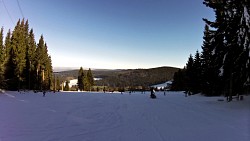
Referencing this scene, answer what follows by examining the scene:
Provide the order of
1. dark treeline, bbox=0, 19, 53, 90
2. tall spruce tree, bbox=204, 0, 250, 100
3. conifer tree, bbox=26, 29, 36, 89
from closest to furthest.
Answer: tall spruce tree, bbox=204, 0, 250, 100
dark treeline, bbox=0, 19, 53, 90
conifer tree, bbox=26, 29, 36, 89

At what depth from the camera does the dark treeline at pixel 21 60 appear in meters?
53.7

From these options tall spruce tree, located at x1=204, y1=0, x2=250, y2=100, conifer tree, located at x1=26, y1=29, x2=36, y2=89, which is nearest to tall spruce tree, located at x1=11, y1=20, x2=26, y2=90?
conifer tree, located at x1=26, y1=29, x2=36, y2=89

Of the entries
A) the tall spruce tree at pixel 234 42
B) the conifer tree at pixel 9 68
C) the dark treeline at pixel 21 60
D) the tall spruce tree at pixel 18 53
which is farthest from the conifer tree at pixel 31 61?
the tall spruce tree at pixel 234 42

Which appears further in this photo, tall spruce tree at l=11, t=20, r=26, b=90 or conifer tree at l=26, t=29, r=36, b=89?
conifer tree at l=26, t=29, r=36, b=89

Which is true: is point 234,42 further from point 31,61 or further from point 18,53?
point 31,61

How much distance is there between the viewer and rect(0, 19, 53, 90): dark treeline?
5366 cm

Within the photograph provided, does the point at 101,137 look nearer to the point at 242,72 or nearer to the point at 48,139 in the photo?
the point at 48,139

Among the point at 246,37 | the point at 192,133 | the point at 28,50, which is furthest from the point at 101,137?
the point at 28,50

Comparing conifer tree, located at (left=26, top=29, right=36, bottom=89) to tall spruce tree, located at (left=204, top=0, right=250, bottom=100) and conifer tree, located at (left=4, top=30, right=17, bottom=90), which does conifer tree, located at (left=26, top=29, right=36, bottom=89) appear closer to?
conifer tree, located at (left=4, top=30, right=17, bottom=90)

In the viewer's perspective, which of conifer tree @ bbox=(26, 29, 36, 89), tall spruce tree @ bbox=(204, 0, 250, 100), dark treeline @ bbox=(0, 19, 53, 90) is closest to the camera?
tall spruce tree @ bbox=(204, 0, 250, 100)

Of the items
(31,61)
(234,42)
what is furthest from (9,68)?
(234,42)

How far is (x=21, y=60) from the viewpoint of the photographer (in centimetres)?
5809

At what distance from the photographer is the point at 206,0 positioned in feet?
84.6

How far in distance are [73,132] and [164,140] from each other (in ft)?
10.3
